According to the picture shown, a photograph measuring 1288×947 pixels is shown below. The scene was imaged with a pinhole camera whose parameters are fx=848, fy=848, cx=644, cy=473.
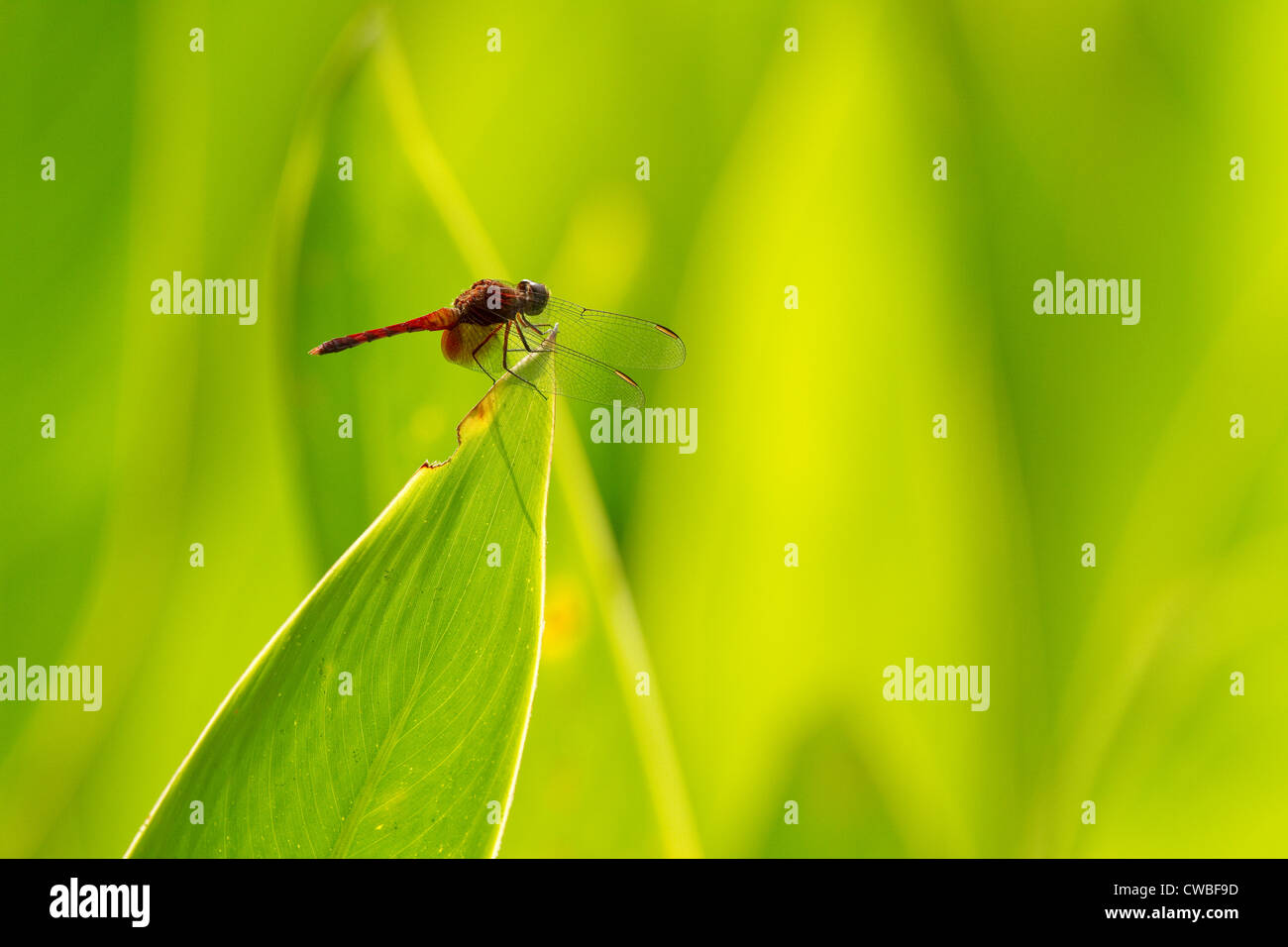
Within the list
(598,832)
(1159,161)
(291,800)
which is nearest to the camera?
(291,800)

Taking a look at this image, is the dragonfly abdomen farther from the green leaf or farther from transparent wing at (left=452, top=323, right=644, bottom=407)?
the green leaf

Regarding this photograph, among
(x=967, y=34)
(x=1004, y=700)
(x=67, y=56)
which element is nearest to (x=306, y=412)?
(x=67, y=56)

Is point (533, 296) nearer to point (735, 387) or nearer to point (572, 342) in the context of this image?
point (572, 342)

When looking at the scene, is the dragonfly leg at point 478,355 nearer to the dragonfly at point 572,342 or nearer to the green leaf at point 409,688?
the dragonfly at point 572,342

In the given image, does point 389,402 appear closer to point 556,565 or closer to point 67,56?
point 556,565

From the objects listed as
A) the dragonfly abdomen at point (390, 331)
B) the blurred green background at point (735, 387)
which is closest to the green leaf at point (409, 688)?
the blurred green background at point (735, 387)

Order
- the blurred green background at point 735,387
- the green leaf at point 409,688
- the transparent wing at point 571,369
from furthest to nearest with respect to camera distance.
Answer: the transparent wing at point 571,369, the blurred green background at point 735,387, the green leaf at point 409,688

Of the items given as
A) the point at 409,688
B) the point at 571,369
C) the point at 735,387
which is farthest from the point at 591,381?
the point at 409,688
